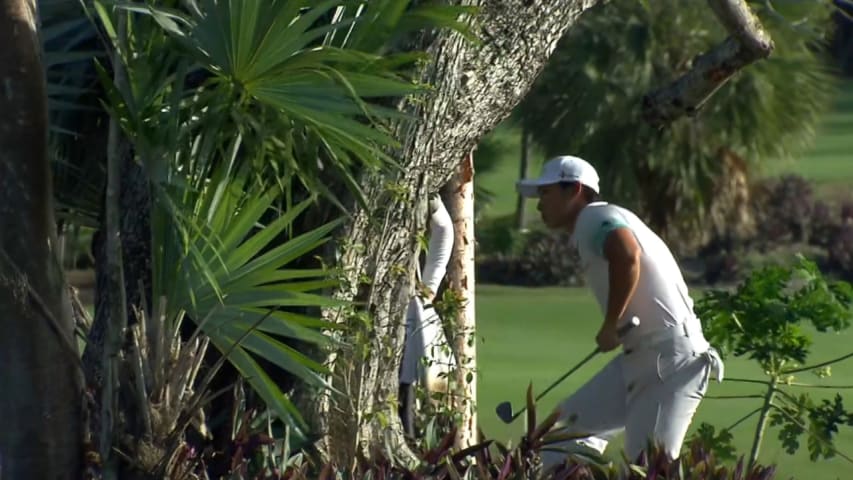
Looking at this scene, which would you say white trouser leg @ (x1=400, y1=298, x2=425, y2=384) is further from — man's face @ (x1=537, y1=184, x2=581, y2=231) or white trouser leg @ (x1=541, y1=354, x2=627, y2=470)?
white trouser leg @ (x1=541, y1=354, x2=627, y2=470)

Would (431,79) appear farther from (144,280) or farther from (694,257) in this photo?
(694,257)

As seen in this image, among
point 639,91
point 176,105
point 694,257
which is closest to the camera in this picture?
point 176,105

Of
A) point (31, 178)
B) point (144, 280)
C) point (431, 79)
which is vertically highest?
point (431, 79)

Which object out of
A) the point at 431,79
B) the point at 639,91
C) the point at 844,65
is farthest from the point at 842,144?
the point at 431,79

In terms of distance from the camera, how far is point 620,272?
5.91 metres

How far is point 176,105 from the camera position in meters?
4.68

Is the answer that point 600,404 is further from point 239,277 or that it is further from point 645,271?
point 239,277

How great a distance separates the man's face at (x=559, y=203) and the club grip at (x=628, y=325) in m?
0.55

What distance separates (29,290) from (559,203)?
2314 mm

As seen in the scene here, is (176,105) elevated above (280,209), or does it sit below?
above

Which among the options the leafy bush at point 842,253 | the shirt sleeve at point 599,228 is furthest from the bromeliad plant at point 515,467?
the leafy bush at point 842,253

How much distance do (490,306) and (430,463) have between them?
588 inches

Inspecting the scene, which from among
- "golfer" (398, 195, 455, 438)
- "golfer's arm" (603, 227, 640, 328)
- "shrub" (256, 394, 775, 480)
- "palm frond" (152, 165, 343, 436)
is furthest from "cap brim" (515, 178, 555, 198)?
"golfer" (398, 195, 455, 438)

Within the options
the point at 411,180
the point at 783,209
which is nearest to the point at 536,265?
the point at 783,209
